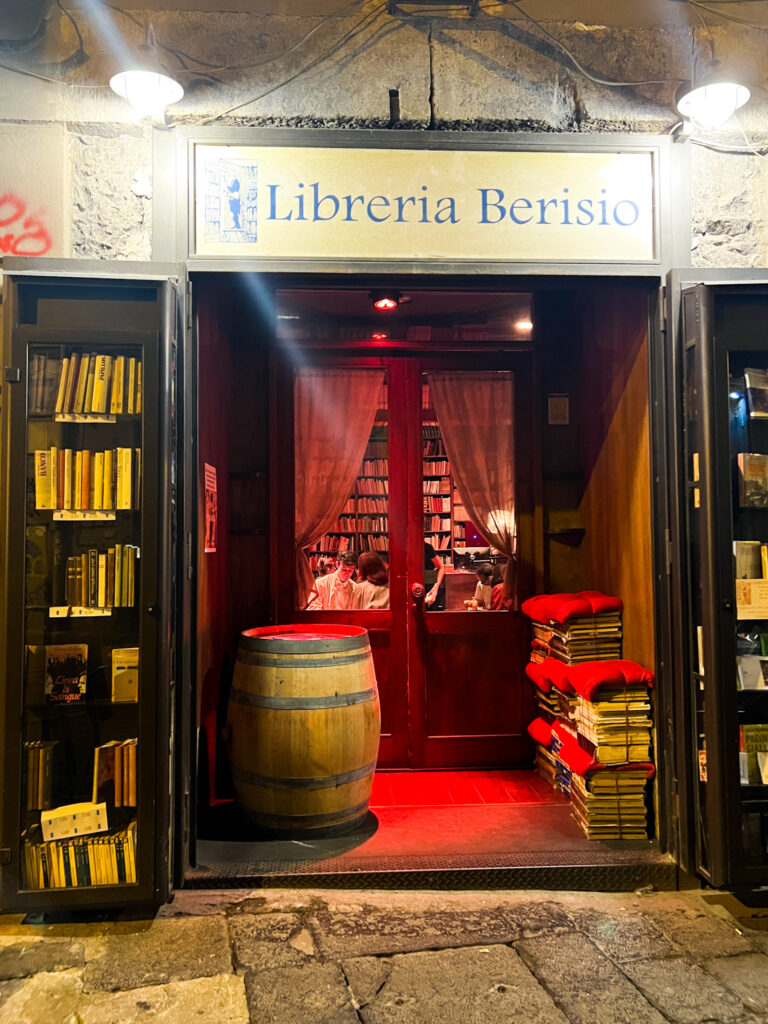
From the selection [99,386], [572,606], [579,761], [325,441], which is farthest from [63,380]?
[579,761]

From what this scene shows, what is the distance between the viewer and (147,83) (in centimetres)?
290

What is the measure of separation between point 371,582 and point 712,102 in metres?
2.95

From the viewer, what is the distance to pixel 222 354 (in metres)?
4.15

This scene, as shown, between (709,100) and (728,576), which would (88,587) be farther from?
(709,100)

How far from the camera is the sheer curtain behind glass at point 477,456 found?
446cm

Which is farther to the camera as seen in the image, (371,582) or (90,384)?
(371,582)

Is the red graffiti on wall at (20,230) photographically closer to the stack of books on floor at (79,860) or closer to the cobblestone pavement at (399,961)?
the stack of books on floor at (79,860)

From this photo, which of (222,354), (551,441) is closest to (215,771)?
(222,354)

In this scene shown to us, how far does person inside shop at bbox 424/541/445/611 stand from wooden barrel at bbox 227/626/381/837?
1.08 m

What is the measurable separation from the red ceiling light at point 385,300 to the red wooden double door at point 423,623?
0.33m

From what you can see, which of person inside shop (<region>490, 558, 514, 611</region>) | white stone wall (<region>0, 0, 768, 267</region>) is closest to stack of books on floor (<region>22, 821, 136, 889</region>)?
white stone wall (<region>0, 0, 768, 267</region>)

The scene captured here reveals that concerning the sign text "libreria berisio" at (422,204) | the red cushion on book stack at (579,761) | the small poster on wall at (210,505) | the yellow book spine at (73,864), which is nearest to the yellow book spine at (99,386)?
the sign text "libreria berisio" at (422,204)

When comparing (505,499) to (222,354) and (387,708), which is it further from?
(222,354)

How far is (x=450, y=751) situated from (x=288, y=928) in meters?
1.82
